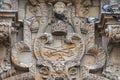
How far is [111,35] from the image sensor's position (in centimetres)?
1205

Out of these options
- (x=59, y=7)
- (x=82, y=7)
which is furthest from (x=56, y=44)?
(x=82, y=7)

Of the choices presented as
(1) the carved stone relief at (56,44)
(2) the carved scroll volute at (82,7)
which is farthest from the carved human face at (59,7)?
(2) the carved scroll volute at (82,7)

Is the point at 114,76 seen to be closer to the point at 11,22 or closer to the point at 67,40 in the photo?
the point at 67,40

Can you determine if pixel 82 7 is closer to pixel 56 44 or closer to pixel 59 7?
pixel 59 7

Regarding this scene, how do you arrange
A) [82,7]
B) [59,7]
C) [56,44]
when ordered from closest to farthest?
[56,44]
[59,7]
[82,7]

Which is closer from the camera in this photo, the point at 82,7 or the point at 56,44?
the point at 56,44

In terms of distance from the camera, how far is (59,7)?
12688mm

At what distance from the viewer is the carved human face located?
12641 millimetres

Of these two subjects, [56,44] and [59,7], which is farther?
[59,7]

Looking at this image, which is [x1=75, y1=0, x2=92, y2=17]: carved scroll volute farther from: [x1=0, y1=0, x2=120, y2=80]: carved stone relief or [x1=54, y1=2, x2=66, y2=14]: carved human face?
[x1=54, y1=2, x2=66, y2=14]: carved human face

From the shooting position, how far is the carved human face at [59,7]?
41.5 ft

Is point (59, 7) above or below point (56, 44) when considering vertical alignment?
above

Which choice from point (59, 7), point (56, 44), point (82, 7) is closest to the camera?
point (56, 44)

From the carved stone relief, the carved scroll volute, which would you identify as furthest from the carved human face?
the carved scroll volute
